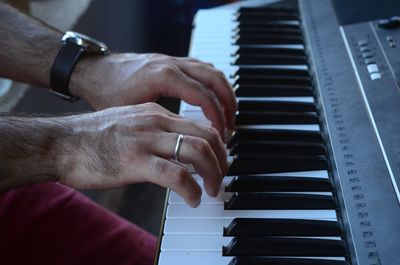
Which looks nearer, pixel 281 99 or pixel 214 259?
pixel 214 259

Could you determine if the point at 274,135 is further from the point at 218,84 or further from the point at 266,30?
the point at 266,30

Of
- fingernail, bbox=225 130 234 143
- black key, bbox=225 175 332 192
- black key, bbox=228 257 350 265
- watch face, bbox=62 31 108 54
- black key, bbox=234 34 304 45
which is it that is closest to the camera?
black key, bbox=228 257 350 265

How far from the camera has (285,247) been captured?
0.63 meters

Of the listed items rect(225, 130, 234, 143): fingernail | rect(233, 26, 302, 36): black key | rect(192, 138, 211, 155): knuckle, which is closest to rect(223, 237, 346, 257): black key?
rect(192, 138, 211, 155): knuckle

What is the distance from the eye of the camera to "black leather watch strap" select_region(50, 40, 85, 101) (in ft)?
3.10

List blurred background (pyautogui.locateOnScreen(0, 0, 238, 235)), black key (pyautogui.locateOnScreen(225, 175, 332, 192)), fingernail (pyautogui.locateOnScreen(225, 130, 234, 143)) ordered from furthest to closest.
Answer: blurred background (pyautogui.locateOnScreen(0, 0, 238, 235)) < fingernail (pyautogui.locateOnScreen(225, 130, 234, 143)) < black key (pyautogui.locateOnScreen(225, 175, 332, 192))

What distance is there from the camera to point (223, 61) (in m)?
1.02

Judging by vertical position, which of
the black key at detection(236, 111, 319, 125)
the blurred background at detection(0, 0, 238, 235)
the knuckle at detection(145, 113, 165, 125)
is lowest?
the blurred background at detection(0, 0, 238, 235)

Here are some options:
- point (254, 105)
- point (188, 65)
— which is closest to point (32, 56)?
point (188, 65)

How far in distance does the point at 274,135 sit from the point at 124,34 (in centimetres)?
148

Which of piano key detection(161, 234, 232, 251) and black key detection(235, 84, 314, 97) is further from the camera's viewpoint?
black key detection(235, 84, 314, 97)

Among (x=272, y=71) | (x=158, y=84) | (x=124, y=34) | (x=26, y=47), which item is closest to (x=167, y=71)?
(x=158, y=84)

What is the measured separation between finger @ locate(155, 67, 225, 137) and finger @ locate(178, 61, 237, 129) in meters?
0.02

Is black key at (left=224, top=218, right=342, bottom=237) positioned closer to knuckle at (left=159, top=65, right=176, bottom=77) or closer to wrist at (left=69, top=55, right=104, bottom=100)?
knuckle at (left=159, top=65, right=176, bottom=77)
